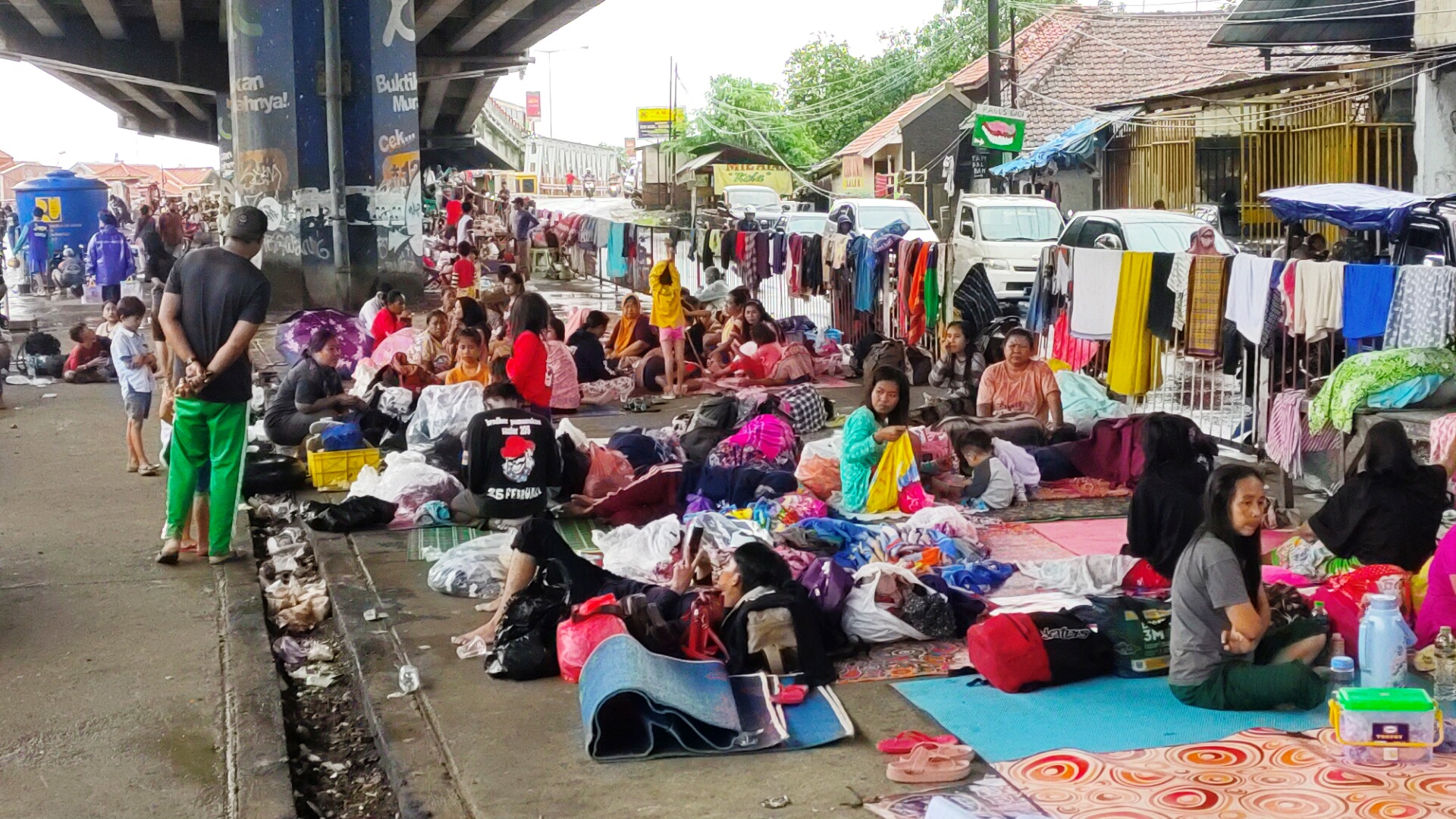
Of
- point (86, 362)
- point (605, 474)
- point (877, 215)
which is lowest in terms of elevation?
point (605, 474)

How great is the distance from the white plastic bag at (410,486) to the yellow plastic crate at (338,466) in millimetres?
725

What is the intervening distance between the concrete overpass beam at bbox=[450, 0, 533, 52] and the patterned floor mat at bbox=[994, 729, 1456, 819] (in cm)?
2418

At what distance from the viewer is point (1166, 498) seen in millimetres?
7180

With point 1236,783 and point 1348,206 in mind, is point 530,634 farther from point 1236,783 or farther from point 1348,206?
point 1348,206

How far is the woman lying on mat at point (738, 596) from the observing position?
6301mm

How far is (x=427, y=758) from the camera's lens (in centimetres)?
567

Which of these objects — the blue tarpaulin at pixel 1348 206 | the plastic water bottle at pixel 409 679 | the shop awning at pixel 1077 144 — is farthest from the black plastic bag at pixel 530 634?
the shop awning at pixel 1077 144

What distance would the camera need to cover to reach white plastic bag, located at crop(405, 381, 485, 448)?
11125 mm

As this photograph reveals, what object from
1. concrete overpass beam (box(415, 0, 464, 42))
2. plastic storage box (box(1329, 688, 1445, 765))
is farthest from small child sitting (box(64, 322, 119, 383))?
plastic storage box (box(1329, 688, 1445, 765))

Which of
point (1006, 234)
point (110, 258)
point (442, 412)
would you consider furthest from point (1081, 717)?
point (110, 258)

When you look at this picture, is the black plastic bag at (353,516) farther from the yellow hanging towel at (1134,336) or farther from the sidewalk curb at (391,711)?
the yellow hanging towel at (1134,336)

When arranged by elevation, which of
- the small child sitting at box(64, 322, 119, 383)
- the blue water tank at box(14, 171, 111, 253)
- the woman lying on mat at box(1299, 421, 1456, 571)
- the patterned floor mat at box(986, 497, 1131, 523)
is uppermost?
the blue water tank at box(14, 171, 111, 253)

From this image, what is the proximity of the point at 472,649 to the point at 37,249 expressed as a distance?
27.7m

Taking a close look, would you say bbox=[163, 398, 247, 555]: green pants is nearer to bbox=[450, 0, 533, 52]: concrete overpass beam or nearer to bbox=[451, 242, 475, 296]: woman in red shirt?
bbox=[451, 242, 475, 296]: woman in red shirt
